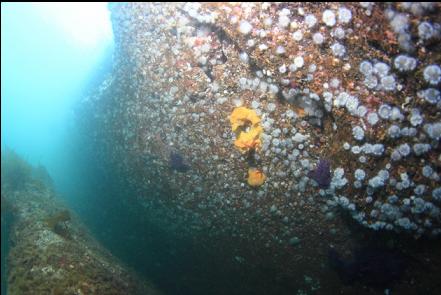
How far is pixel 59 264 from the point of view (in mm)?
5910

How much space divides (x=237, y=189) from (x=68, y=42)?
60137mm

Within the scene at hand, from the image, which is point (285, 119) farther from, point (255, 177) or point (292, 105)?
point (255, 177)

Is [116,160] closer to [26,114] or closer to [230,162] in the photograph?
[230,162]

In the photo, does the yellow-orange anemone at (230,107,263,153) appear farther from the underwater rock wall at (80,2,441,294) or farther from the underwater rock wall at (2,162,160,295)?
the underwater rock wall at (2,162,160,295)

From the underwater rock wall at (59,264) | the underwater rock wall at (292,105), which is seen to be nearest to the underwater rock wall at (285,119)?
the underwater rock wall at (292,105)

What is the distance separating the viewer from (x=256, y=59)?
5062 mm

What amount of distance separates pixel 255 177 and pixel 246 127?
919mm

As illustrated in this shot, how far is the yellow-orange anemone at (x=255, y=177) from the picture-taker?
5.73 meters

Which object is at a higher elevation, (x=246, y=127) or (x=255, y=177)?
(x=246, y=127)

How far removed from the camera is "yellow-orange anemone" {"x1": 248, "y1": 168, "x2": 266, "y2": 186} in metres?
5.73

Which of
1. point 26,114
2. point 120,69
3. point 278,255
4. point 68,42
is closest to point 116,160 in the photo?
point 120,69

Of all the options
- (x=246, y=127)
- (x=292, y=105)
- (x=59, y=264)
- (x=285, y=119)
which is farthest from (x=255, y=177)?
(x=59, y=264)

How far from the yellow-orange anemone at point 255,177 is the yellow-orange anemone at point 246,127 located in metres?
0.41

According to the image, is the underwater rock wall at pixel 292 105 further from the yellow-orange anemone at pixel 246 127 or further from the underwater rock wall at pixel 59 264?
the underwater rock wall at pixel 59 264
